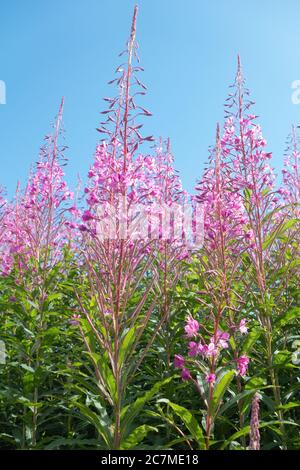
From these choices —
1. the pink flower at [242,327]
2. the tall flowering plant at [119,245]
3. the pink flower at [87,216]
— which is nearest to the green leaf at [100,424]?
the tall flowering plant at [119,245]

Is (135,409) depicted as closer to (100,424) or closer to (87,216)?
(100,424)

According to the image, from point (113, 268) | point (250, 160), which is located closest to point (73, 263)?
point (250, 160)

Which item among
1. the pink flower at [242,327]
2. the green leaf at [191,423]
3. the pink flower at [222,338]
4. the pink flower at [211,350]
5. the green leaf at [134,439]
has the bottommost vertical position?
the green leaf at [134,439]

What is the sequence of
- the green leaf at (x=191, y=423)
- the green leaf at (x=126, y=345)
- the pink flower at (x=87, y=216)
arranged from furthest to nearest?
the pink flower at (x=87, y=216)
the green leaf at (x=126, y=345)
the green leaf at (x=191, y=423)

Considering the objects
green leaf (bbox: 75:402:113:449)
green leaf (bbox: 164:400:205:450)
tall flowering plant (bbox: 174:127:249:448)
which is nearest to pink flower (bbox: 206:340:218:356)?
tall flowering plant (bbox: 174:127:249:448)

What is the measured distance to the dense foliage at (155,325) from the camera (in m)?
2.95

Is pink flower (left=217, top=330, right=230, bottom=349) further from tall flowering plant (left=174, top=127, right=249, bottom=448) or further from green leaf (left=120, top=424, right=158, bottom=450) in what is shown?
green leaf (left=120, top=424, right=158, bottom=450)

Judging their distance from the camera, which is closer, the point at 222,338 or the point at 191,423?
the point at 191,423

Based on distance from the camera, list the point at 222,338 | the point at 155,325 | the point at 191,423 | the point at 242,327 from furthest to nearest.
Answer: the point at 155,325 < the point at 242,327 < the point at 222,338 < the point at 191,423

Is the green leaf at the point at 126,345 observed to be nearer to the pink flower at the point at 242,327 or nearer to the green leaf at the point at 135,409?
the green leaf at the point at 135,409

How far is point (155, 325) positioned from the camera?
181 inches

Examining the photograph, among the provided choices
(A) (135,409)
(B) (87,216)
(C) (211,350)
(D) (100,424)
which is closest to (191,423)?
(A) (135,409)

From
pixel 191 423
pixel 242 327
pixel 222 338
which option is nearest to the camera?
pixel 191 423
